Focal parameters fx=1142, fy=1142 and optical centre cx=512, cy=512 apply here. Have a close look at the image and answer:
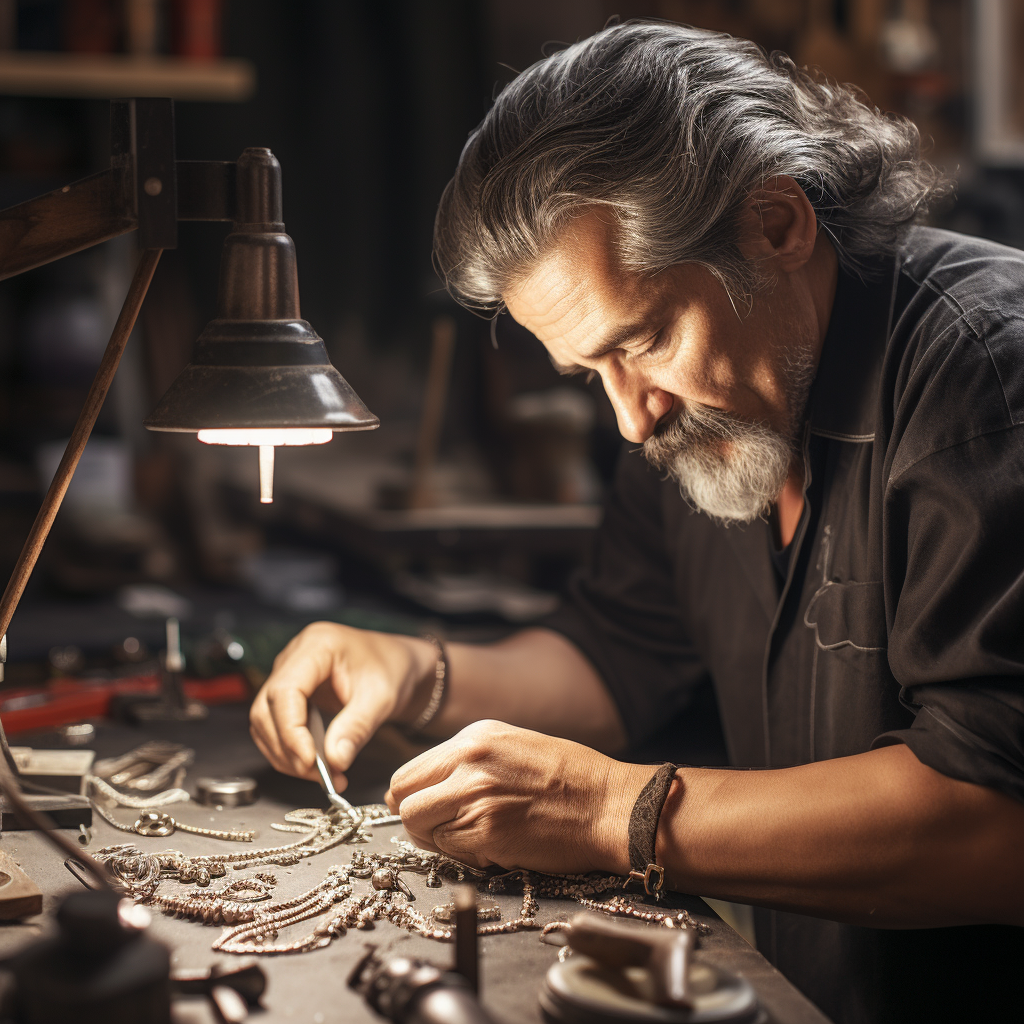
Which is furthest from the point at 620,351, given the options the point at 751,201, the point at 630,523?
the point at 630,523

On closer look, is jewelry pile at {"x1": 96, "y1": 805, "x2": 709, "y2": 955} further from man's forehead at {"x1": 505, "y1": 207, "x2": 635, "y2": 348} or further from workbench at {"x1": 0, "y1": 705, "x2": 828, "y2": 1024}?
man's forehead at {"x1": 505, "y1": 207, "x2": 635, "y2": 348}

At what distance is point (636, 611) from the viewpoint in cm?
207

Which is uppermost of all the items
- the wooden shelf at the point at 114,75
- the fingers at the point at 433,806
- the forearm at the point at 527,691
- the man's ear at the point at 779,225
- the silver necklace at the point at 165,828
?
the wooden shelf at the point at 114,75

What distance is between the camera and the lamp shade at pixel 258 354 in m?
1.22

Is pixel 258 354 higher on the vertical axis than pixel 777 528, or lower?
higher

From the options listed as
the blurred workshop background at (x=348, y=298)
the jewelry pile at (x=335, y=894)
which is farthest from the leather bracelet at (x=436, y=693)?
the blurred workshop background at (x=348, y=298)

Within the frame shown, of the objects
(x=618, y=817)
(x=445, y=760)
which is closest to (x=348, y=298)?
(x=445, y=760)

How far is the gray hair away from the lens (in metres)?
1.42

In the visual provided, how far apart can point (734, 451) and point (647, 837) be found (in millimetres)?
615

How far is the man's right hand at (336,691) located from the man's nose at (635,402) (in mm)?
511

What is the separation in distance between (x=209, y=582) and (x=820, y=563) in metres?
2.87

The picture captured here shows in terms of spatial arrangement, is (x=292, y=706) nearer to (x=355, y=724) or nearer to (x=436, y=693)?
(x=355, y=724)

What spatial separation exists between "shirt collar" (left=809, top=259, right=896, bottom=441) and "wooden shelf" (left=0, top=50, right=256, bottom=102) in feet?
9.55

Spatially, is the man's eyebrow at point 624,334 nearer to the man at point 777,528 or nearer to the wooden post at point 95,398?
the man at point 777,528
